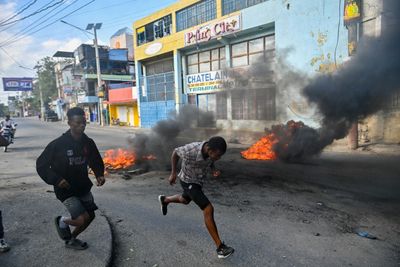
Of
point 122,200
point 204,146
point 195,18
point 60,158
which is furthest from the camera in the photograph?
point 195,18

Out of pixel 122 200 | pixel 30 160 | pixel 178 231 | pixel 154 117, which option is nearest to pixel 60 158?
pixel 178 231

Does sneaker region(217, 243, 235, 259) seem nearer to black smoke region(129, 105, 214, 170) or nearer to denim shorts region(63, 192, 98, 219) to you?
denim shorts region(63, 192, 98, 219)

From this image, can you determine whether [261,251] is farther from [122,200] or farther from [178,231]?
[122,200]

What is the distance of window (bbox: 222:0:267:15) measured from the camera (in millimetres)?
16275

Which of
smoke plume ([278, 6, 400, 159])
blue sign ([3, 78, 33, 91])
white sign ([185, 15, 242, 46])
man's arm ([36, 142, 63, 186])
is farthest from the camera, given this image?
blue sign ([3, 78, 33, 91])

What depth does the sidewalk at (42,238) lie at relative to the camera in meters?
3.12

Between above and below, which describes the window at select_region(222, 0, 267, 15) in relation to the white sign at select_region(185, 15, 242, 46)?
above

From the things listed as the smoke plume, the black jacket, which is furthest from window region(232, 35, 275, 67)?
the black jacket

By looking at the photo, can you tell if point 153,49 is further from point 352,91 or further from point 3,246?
point 3,246

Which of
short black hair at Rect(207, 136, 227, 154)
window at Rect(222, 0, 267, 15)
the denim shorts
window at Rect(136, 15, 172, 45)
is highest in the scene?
window at Rect(136, 15, 172, 45)

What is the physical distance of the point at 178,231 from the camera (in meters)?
4.02

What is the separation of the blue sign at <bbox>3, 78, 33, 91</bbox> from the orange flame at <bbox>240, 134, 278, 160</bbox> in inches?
2025

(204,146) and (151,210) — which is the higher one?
(204,146)

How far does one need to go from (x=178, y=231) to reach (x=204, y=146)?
144cm
